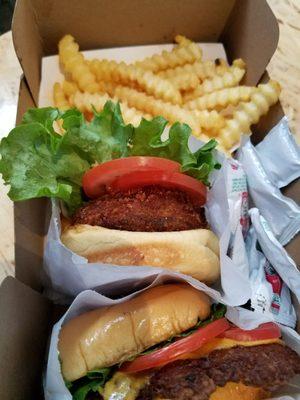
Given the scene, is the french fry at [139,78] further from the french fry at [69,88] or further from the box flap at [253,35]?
the box flap at [253,35]

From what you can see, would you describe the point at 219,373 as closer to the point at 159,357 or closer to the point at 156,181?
the point at 159,357

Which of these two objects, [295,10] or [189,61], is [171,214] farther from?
[295,10]

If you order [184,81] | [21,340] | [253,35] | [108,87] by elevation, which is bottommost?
[21,340]

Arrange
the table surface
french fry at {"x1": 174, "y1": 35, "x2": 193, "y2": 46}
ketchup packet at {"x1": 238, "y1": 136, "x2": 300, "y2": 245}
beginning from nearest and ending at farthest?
1. the table surface
2. ketchup packet at {"x1": 238, "y1": 136, "x2": 300, "y2": 245}
3. french fry at {"x1": 174, "y1": 35, "x2": 193, "y2": 46}

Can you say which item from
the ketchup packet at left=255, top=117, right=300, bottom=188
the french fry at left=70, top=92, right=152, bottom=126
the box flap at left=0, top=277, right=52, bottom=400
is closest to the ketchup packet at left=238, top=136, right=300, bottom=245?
the ketchup packet at left=255, top=117, right=300, bottom=188

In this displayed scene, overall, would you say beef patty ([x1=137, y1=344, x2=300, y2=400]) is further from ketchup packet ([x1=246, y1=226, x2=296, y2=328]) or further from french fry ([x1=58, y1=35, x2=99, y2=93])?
french fry ([x1=58, y1=35, x2=99, y2=93])

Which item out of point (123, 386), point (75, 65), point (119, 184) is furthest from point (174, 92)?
point (123, 386)
